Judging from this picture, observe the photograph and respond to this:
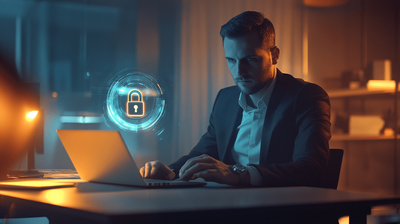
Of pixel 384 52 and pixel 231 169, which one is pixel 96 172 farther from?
pixel 384 52

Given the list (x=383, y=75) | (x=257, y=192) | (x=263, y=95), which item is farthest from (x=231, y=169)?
(x=383, y=75)

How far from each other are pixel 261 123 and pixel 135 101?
5.76 feet

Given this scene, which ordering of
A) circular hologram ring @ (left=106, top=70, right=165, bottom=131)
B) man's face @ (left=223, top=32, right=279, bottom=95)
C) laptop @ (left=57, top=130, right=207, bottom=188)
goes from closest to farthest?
laptop @ (left=57, top=130, right=207, bottom=188)
man's face @ (left=223, top=32, right=279, bottom=95)
circular hologram ring @ (left=106, top=70, right=165, bottom=131)

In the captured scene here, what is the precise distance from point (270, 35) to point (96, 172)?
881 mm

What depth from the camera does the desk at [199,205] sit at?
56 centimetres

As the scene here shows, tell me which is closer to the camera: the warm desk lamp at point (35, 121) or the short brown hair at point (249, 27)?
the short brown hair at point (249, 27)

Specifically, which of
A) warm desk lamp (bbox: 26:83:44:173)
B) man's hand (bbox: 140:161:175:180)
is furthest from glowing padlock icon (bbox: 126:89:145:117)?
man's hand (bbox: 140:161:175:180)

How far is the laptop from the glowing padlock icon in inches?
78.4

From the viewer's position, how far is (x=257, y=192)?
86cm

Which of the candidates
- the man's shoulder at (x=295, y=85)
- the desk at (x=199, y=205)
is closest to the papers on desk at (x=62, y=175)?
the desk at (x=199, y=205)

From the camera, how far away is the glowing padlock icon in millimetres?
3098

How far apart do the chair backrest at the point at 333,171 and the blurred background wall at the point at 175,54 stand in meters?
2.01

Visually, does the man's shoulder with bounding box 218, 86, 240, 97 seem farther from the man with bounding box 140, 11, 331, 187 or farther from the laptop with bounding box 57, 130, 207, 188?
the laptop with bounding box 57, 130, 207, 188

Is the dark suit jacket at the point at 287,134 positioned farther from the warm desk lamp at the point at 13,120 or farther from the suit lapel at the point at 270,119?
the warm desk lamp at the point at 13,120
